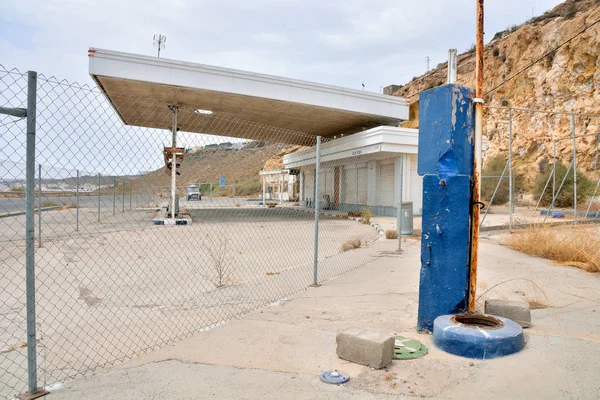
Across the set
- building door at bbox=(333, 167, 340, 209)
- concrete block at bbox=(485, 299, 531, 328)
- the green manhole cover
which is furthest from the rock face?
the green manhole cover

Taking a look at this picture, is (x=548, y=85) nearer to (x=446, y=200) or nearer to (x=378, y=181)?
(x=378, y=181)

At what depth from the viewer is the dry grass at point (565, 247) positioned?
7.98m

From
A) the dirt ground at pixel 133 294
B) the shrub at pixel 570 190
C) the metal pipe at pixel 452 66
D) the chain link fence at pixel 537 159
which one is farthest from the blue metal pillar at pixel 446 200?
the shrub at pixel 570 190

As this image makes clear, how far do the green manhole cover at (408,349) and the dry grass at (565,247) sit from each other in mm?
5404

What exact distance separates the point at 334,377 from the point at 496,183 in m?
27.0

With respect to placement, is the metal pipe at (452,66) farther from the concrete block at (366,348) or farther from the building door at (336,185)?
the building door at (336,185)

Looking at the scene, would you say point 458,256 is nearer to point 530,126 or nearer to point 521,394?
point 521,394

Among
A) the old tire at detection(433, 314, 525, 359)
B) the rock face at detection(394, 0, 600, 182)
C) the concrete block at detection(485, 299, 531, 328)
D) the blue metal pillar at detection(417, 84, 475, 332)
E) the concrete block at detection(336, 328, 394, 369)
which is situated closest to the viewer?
the concrete block at detection(336, 328, 394, 369)

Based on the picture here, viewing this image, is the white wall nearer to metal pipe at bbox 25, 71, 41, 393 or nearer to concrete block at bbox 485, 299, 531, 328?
concrete block at bbox 485, 299, 531, 328

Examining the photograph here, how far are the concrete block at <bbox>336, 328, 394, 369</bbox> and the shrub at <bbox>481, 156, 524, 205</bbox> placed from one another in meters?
25.0

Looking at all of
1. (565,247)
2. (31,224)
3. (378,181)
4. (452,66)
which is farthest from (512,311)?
(378,181)

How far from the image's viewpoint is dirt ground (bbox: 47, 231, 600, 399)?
3.18 meters

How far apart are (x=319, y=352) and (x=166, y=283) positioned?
4.76 meters

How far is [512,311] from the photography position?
463cm
